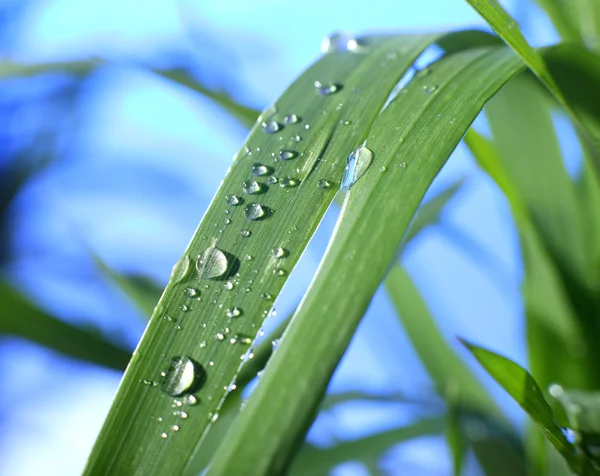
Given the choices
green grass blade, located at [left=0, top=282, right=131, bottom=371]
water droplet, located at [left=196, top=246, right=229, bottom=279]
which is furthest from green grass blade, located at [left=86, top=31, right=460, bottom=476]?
green grass blade, located at [left=0, top=282, right=131, bottom=371]

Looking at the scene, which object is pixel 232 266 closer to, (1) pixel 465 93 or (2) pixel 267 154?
(2) pixel 267 154

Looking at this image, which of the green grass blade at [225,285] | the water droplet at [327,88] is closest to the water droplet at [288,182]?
the green grass blade at [225,285]

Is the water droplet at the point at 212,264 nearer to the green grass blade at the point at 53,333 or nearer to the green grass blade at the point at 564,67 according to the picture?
the green grass blade at the point at 564,67

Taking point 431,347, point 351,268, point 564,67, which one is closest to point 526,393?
point 351,268

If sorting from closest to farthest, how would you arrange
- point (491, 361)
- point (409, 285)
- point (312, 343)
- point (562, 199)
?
point (312, 343) → point (491, 361) → point (562, 199) → point (409, 285)

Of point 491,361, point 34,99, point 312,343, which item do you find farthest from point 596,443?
point 34,99
